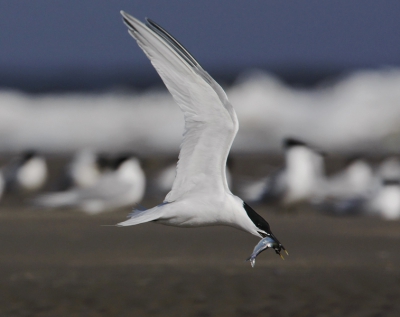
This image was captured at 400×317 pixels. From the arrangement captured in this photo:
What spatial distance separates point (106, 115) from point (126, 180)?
9.61m

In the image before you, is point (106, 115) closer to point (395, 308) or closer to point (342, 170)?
point (342, 170)

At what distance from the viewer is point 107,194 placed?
10.0 m

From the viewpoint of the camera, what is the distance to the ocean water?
1730cm

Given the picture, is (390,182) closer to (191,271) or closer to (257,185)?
(257,185)

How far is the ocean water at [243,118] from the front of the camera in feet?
56.7

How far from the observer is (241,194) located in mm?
10805

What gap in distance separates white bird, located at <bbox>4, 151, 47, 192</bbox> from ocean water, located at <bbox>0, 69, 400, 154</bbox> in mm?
3765

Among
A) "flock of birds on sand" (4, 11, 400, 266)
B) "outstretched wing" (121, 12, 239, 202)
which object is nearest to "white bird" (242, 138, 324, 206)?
"flock of birds on sand" (4, 11, 400, 266)

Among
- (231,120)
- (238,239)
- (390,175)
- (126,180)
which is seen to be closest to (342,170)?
(390,175)

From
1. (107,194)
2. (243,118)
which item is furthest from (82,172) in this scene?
(243,118)

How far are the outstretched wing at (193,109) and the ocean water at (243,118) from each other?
35.9ft

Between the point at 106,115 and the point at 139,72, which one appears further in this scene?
the point at 139,72

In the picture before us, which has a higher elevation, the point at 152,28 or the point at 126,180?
the point at 126,180

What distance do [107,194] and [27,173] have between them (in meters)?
1.64
